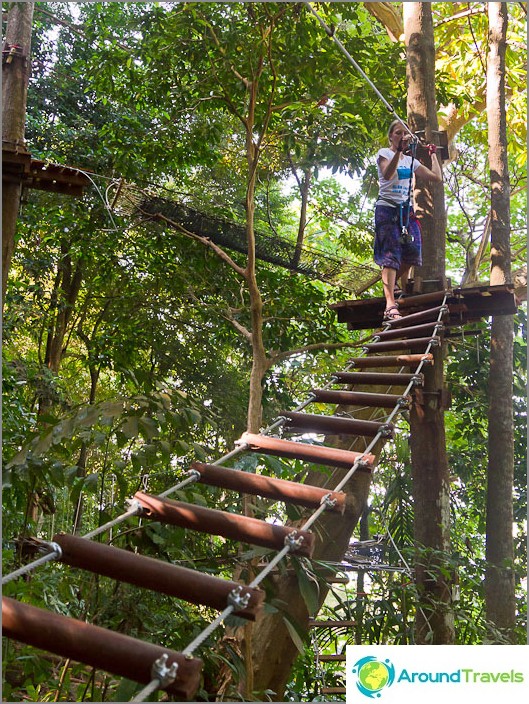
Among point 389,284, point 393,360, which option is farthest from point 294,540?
point 389,284

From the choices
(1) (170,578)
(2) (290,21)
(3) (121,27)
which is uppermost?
(3) (121,27)

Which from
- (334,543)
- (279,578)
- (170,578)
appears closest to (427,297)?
(334,543)

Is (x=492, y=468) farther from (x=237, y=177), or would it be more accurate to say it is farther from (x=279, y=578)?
(x=237, y=177)

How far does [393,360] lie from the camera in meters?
3.50

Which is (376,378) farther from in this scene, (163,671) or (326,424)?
(163,671)

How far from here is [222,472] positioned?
211 cm

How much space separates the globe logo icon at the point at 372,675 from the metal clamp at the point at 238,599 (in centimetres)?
153

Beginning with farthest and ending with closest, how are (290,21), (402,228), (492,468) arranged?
(492,468) < (290,21) < (402,228)

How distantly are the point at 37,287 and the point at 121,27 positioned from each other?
8.24 ft

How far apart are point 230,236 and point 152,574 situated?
4807mm

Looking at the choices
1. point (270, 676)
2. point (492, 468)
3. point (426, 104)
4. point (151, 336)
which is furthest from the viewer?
point (151, 336)

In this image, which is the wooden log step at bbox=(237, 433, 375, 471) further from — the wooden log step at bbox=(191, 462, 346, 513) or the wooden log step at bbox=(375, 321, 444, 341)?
the wooden log step at bbox=(375, 321, 444, 341)

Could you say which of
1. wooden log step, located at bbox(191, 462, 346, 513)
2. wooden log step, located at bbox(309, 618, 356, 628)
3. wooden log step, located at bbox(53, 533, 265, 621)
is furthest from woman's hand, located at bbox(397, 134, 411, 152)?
wooden log step, located at bbox(53, 533, 265, 621)

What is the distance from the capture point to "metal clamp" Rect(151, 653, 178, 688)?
1.23m
